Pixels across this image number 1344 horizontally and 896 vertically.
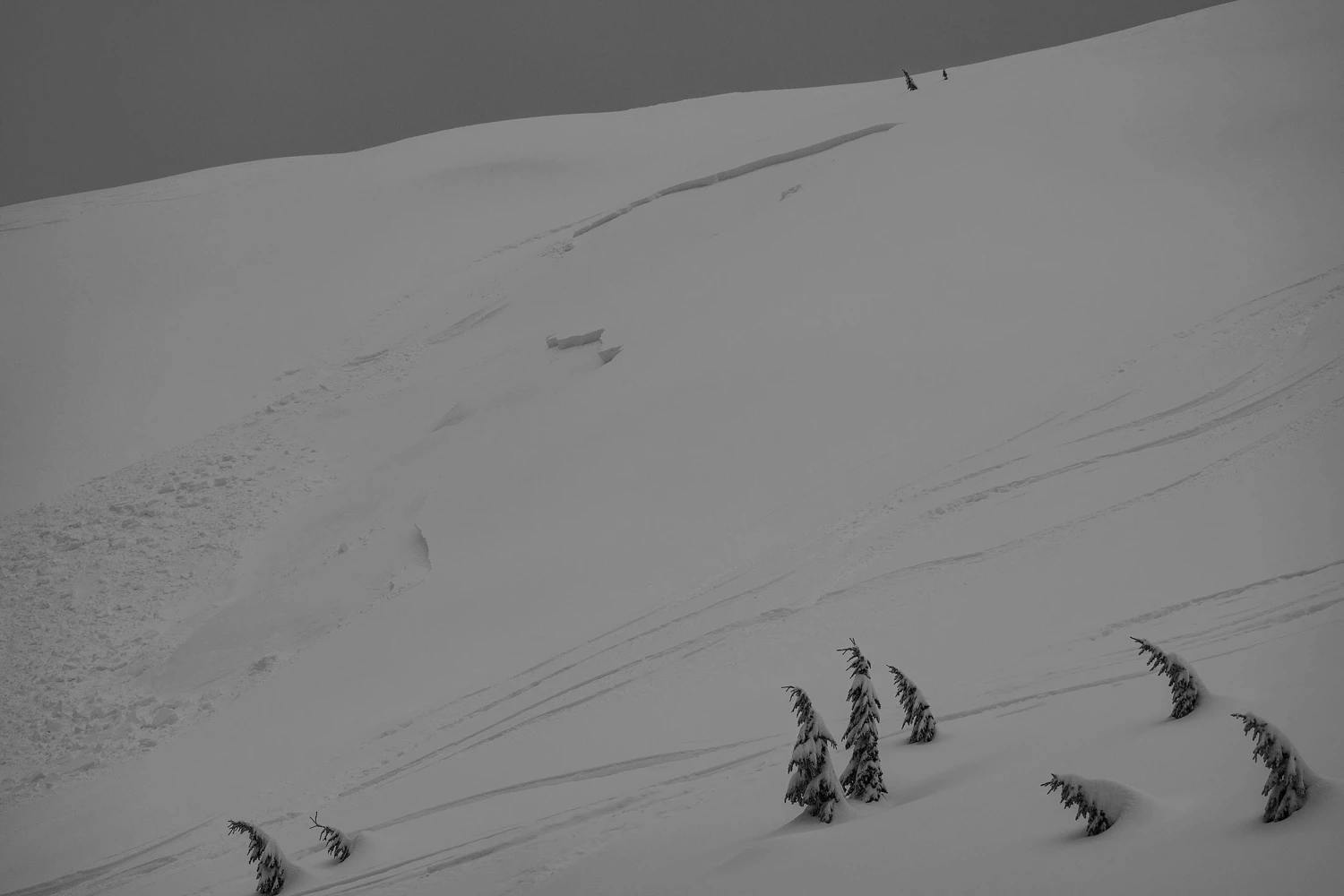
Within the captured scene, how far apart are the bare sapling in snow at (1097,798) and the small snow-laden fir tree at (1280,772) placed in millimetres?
813

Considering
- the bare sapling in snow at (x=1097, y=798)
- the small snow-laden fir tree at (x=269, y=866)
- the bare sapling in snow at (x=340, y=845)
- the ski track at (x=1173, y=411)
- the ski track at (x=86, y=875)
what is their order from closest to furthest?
the bare sapling in snow at (x=1097, y=798)
the small snow-laden fir tree at (x=269, y=866)
the bare sapling in snow at (x=340, y=845)
the ski track at (x=86, y=875)
the ski track at (x=1173, y=411)

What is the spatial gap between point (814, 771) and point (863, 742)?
1.47 feet

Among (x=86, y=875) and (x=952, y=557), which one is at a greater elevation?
(x=952, y=557)

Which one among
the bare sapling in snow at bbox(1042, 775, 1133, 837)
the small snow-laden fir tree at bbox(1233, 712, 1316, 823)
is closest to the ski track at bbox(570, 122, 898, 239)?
the bare sapling in snow at bbox(1042, 775, 1133, 837)

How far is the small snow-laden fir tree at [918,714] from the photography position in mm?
8672

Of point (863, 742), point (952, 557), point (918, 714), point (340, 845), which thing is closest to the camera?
point (863, 742)

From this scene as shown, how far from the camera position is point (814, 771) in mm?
7688

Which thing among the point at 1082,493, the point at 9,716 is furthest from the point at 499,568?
the point at 1082,493

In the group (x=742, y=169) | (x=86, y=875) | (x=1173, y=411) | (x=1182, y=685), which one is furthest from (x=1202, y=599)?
(x=742, y=169)

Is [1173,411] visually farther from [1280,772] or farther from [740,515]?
[1280,772]

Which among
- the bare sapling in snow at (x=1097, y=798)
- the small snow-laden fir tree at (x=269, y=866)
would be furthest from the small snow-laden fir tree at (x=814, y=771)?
the small snow-laden fir tree at (x=269, y=866)

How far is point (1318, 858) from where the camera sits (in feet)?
16.5

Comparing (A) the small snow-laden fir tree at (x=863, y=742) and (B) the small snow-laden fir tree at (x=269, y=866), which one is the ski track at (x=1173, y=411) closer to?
(A) the small snow-laden fir tree at (x=863, y=742)

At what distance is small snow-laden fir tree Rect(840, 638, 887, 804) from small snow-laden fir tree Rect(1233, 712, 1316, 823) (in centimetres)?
280
